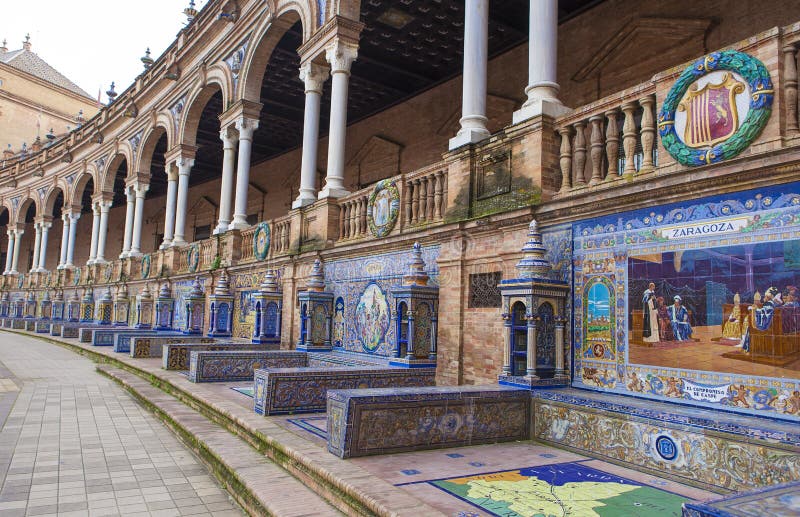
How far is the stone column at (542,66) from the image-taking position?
6.02m

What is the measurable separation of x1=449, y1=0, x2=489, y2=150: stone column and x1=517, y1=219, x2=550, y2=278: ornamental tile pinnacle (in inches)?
77.0

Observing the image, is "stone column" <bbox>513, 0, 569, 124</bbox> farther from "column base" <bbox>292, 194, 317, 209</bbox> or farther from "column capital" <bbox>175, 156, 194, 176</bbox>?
"column capital" <bbox>175, 156, 194, 176</bbox>

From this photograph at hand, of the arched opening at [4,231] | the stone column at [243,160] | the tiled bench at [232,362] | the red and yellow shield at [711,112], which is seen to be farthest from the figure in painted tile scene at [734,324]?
the arched opening at [4,231]

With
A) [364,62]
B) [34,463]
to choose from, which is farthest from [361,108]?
[34,463]

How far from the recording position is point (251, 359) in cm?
926

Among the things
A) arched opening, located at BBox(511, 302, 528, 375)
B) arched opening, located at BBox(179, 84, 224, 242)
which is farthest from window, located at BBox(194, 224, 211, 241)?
arched opening, located at BBox(511, 302, 528, 375)

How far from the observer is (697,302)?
14.1ft

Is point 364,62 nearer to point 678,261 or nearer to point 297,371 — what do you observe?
point 297,371

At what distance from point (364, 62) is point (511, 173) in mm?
8808

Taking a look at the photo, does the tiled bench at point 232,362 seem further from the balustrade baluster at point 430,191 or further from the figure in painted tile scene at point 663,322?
the figure in painted tile scene at point 663,322

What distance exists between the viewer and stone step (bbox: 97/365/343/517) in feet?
12.3

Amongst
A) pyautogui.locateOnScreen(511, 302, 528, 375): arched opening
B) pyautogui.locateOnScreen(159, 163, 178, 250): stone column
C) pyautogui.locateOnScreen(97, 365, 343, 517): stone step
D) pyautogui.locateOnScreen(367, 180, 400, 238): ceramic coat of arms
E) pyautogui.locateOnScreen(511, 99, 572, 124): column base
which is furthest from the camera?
pyautogui.locateOnScreen(159, 163, 178, 250): stone column

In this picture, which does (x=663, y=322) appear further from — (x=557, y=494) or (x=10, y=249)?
(x=10, y=249)

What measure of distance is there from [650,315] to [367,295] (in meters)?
4.79
